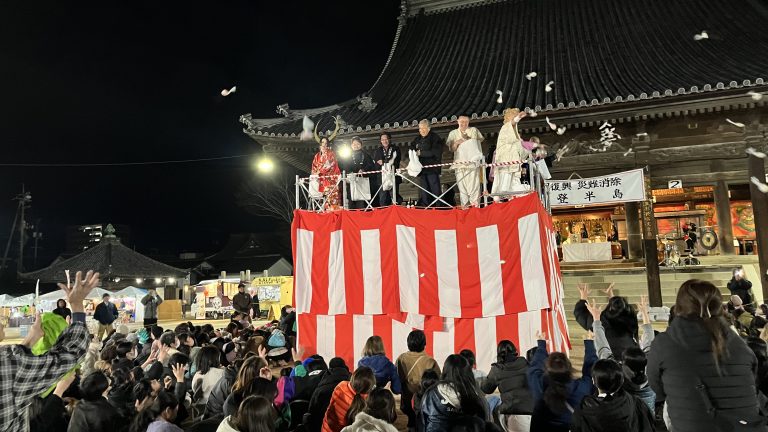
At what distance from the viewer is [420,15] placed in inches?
732

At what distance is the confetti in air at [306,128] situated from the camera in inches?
509

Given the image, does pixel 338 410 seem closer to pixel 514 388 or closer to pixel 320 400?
pixel 320 400

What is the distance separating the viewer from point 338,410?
4.29m

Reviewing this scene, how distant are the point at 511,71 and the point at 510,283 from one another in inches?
340

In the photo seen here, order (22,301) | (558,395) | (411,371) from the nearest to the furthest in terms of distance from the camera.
A: (558,395)
(411,371)
(22,301)

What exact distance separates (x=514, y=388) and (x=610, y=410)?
1.53 m

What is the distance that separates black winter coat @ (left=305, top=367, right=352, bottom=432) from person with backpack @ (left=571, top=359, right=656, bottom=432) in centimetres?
233

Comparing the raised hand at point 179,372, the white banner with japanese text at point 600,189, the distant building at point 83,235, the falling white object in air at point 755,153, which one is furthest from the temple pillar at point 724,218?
the distant building at point 83,235

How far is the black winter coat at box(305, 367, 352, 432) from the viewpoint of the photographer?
15.1ft

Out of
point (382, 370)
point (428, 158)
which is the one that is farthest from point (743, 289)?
point (382, 370)

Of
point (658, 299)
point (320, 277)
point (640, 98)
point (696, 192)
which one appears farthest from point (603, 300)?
point (320, 277)

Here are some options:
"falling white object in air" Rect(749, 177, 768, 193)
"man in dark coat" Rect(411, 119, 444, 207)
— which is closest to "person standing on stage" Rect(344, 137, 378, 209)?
"man in dark coat" Rect(411, 119, 444, 207)

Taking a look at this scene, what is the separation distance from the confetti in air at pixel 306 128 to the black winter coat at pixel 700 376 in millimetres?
10994

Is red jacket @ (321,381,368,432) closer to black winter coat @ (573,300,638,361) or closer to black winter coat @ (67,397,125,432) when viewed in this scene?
black winter coat @ (67,397,125,432)
